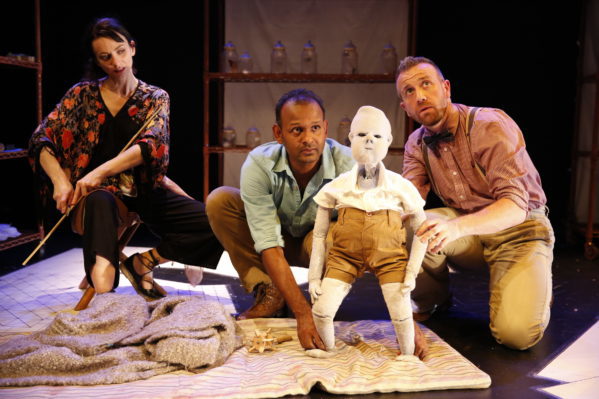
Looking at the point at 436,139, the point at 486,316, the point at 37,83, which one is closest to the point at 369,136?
the point at 436,139

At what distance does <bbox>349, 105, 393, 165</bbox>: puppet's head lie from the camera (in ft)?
7.34

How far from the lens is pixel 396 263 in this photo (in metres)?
2.28

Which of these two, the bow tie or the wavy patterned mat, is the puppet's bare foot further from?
the bow tie

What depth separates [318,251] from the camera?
236 cm

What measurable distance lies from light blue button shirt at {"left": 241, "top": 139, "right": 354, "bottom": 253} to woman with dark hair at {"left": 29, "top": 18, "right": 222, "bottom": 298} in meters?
0.67

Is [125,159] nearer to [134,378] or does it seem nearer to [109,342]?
[109,342]

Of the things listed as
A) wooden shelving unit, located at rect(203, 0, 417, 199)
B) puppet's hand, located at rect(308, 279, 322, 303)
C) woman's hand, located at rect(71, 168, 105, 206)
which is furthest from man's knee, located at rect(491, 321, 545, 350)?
wooden shelving unit, located at rect(203, 0, 417, 199)

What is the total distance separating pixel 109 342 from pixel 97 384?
212 millimetres

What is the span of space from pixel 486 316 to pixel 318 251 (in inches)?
48.6

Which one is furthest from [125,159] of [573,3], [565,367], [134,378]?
[573,3]

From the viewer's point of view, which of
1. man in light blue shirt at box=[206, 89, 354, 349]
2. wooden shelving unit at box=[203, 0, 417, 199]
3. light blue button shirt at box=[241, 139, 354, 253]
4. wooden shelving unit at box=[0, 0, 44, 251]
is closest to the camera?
man in light blue shirt at box=[206, 89, 354, 349]

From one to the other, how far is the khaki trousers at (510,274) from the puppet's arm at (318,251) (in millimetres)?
825

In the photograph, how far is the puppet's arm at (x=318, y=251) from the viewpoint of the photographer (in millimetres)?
2332

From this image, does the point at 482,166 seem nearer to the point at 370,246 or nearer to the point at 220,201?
the point at 370,246
